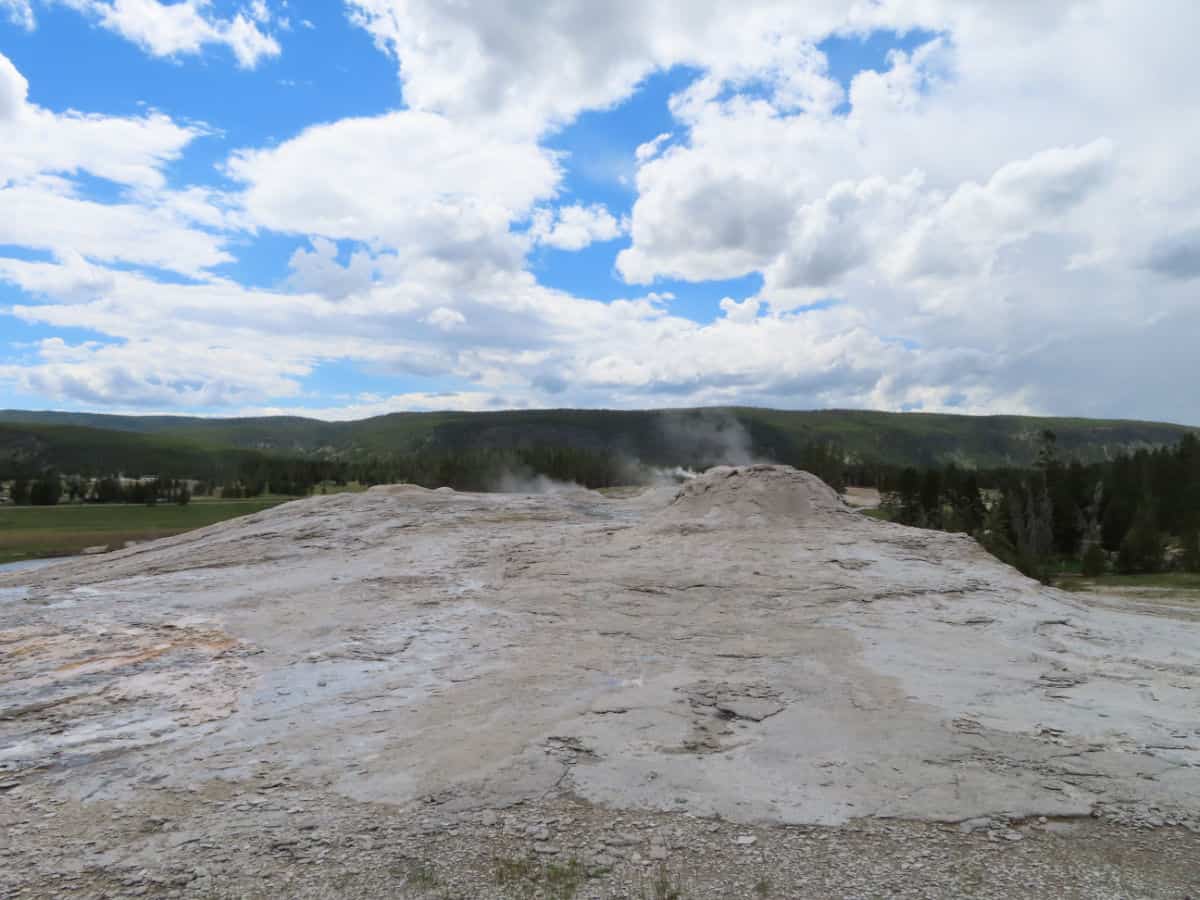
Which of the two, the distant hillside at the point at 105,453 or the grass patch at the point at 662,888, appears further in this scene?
the distant hillside at the point at 105,453

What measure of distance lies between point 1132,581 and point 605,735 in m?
38.5

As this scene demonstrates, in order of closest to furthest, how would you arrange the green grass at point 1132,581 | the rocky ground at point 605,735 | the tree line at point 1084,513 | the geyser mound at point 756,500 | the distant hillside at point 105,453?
the rocky ground at point 605,735 < the geyser mound at point 756,500 < the green grass at point 1132,581 < the tree line at point 1084,513 < the distant hillside at point 105,453

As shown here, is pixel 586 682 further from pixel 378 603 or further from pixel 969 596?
pixel 969 596

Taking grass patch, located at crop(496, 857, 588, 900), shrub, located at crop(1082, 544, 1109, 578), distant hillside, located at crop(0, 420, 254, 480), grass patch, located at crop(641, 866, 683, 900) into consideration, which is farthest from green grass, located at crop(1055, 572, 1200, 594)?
distant hillside, located at crop(0, 420, 254, 480)

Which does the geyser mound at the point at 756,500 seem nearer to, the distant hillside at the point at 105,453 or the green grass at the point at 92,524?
the green grass at the point at 92,524

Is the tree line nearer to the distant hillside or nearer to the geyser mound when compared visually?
the geyser mound

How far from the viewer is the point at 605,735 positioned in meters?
7.25

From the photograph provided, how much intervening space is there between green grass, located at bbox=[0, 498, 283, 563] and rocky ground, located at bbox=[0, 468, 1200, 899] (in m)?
38.2

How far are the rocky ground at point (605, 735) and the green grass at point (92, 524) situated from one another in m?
38.2

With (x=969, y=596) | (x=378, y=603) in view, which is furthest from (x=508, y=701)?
(x=969, y=596)

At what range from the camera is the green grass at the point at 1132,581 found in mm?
31312

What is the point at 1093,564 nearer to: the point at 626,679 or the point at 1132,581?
the point at 1132,581

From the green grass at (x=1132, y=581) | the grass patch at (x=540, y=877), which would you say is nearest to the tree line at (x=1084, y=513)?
the green grass at (x=1132, y=581)

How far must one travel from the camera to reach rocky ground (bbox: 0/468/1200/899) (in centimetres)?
533
